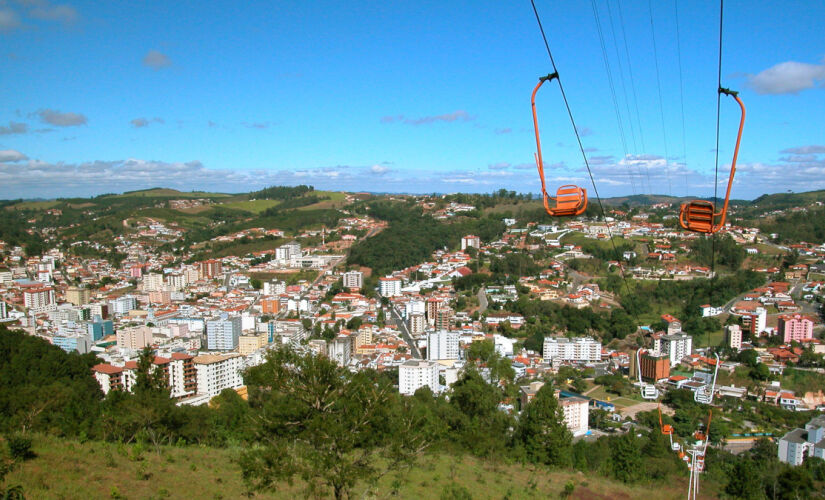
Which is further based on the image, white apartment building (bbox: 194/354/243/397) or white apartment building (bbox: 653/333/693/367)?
white apartment building (bbox: 653/333/693/367)

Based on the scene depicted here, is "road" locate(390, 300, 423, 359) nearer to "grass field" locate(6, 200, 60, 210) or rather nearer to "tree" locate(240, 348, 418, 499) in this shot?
"tree" locate(240, 348, 418, 499)

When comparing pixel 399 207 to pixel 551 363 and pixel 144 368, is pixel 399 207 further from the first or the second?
pixel 144 368

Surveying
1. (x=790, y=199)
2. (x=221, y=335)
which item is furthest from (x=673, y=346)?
(x=790, y=199)

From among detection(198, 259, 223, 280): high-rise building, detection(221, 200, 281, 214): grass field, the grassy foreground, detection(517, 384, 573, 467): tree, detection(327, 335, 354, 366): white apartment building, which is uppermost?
detection(221, 200, 281, 214): grass field

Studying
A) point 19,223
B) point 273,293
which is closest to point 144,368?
point 273,293

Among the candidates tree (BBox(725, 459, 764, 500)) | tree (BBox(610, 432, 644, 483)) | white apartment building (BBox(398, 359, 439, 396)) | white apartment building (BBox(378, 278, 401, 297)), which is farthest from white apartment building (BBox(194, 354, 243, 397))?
white apartment building (BBox(378, 278, 401, 297))

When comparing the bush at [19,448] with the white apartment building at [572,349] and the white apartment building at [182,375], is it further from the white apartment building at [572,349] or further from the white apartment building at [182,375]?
the white apartment building at [572,349]

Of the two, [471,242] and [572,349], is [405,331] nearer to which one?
[572,349]

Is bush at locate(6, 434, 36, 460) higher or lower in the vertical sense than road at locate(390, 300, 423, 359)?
higher
